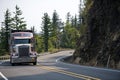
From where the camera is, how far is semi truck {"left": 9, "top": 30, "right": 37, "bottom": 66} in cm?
3716

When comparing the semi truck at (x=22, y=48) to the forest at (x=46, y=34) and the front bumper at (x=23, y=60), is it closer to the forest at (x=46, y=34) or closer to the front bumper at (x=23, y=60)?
the front bumper at (x=23, y=60)

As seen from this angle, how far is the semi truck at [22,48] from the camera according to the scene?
122ft

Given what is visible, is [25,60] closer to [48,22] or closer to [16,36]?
[16,36]

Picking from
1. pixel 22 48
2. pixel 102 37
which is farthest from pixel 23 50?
pixel 102 37

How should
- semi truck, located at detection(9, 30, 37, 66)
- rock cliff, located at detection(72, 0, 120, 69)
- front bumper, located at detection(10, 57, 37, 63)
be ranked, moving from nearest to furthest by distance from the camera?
rock cliff, located at detection(72, 0, 120, 69) → front bumper, located at detection(10, 57, 37, 63) → semi truck, located at detection(9, 30, 37, 66)

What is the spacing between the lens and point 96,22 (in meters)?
41.9

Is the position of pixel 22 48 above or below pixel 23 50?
above

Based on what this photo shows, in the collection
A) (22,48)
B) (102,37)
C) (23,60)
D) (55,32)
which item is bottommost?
(23,60)

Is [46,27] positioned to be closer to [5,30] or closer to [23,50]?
[5,30]

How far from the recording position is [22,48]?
37.3 metres

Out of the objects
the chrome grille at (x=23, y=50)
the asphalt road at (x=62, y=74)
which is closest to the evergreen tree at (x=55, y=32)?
the chrome grille at (x=23, y=50)

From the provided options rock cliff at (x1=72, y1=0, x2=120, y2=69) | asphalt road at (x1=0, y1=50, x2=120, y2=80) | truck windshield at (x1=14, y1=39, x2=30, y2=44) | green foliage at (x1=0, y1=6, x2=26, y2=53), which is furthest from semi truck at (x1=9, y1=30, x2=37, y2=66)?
green foliage at (x1=0, y1=6, x2=26, y2=53)

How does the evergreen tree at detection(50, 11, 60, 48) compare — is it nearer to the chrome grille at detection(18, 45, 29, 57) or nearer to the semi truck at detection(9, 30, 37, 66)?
the semi truck at detection(9, 30, 37, 66)

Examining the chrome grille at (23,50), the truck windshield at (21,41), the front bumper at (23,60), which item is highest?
the truck windshield at (21,41)
